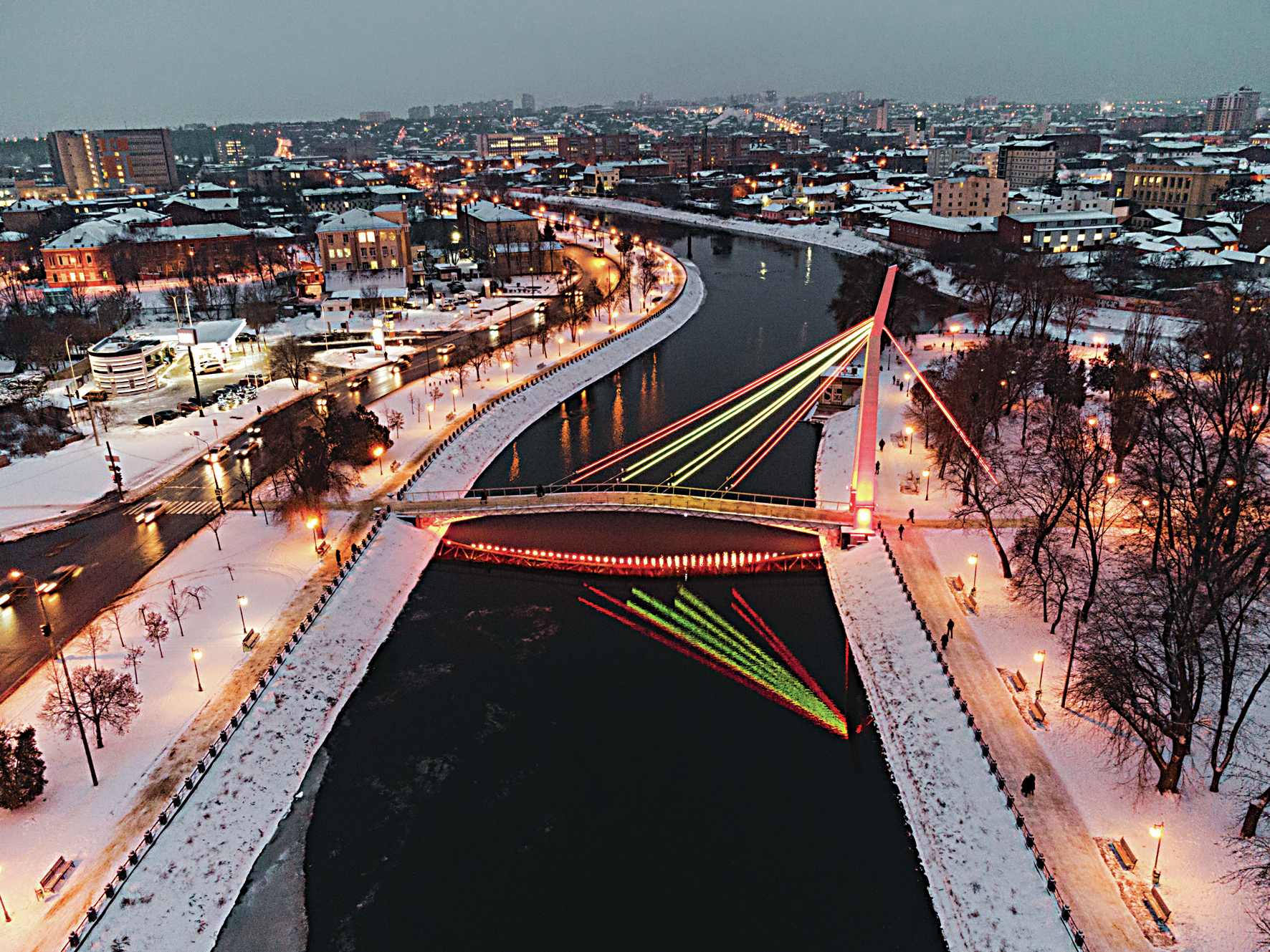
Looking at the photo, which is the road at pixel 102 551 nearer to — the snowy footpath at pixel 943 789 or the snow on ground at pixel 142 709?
the snow on ground at pixel 142 709

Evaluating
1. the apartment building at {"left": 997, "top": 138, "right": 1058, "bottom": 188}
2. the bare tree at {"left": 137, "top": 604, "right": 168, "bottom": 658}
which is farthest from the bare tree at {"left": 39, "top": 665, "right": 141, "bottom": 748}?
the apartment building at {"left": 997, "top": 138, "right": 1058, "bottom": 188}

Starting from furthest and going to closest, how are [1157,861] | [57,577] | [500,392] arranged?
1. [500,392]
2. [57,577]
3. [1157,861]

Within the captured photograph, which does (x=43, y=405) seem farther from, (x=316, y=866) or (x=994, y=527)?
(x=994, y=527)

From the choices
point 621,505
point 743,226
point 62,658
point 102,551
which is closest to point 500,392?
point 621,505

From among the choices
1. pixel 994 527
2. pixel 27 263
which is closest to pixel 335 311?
pixel 27 263

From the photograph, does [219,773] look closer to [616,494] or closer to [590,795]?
[590,795]

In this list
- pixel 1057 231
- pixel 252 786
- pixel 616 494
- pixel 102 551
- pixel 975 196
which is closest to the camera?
pixel 252 786

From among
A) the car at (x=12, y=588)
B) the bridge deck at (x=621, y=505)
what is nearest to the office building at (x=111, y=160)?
the car at (x=12, y=588)

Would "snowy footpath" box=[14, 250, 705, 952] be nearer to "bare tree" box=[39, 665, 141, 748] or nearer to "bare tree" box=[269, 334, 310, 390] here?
"bare tree" box=[39, 665, 141, 748]
